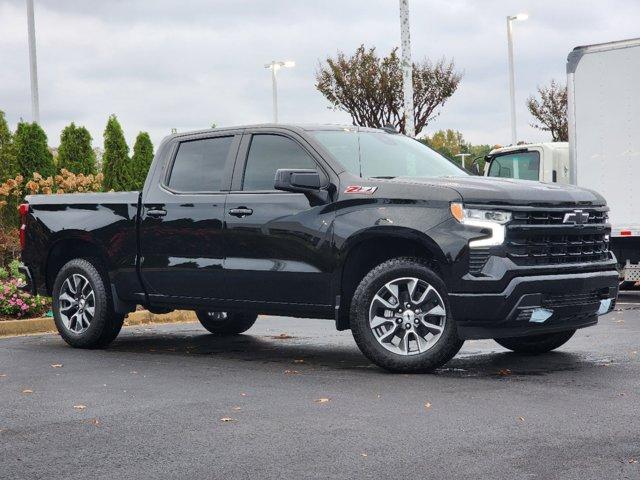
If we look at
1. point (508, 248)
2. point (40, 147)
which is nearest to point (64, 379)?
point (508, 248)

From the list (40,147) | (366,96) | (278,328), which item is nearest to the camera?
(278,328)

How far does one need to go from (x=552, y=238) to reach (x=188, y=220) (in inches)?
127

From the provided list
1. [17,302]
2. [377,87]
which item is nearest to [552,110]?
[377,87]

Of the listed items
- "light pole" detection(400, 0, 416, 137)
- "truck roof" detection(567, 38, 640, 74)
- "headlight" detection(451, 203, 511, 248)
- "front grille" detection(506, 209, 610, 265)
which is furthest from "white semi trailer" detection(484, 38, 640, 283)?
"headlight" detection(451, 203, 511, 248)

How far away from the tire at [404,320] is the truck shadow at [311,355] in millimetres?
225

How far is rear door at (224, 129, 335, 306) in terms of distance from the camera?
873 centimetres

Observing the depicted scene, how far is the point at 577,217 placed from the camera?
840 cm

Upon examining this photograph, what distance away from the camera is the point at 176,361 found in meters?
9.62

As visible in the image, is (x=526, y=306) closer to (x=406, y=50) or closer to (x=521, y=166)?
(x=521, y=166)

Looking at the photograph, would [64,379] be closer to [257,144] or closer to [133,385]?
[133,385]

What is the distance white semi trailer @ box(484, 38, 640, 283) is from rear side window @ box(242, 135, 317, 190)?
7646 millimetres

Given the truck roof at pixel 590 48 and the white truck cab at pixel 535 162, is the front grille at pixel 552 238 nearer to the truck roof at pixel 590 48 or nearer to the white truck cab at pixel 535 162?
the truck roof at pixel 590 48

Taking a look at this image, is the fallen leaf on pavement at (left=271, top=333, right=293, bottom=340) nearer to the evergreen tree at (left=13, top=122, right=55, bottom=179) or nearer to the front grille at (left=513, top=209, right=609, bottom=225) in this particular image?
the front grille at (left=513, top=209, right=609, bottom=225)

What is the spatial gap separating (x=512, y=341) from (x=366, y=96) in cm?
3294
